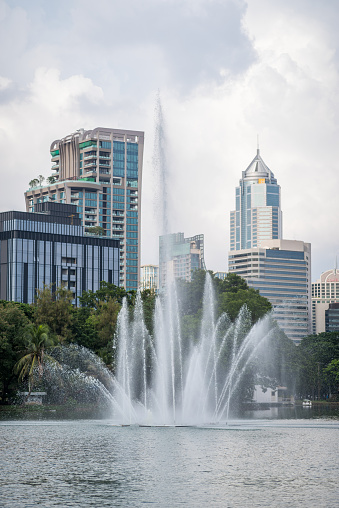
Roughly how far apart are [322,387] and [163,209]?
115999 mm

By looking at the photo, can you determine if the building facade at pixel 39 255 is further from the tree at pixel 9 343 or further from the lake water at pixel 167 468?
the lake water at pixel 167 468

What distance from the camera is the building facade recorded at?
186375mm

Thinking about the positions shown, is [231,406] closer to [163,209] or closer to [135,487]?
[163,209]

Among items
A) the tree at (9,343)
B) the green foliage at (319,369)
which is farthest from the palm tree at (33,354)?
the green foliage at (319,369)

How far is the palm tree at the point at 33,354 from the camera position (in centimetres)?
9000

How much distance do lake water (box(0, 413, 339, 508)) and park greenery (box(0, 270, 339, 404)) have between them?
28.8m

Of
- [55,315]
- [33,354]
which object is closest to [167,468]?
[33,354]

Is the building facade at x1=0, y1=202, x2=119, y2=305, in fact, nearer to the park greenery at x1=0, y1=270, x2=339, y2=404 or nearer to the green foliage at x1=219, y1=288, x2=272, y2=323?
the park greenery at x1=0, y1=270, x2=339, y2=404

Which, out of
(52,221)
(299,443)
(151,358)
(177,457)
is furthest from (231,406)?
(52,221)

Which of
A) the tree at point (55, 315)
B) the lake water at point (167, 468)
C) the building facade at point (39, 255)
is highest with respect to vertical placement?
the building facade at point (39, 255)

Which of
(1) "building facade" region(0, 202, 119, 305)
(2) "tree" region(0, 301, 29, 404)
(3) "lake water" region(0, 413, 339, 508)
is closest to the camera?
(3) "lake water" region(0, 413, 339, 508)

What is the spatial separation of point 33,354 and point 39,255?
100780mm

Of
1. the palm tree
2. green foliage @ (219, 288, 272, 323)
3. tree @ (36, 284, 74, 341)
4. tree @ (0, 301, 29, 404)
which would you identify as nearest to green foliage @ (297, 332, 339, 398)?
green foliage @ (219, 288, 272, 323)

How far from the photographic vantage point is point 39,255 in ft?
623
